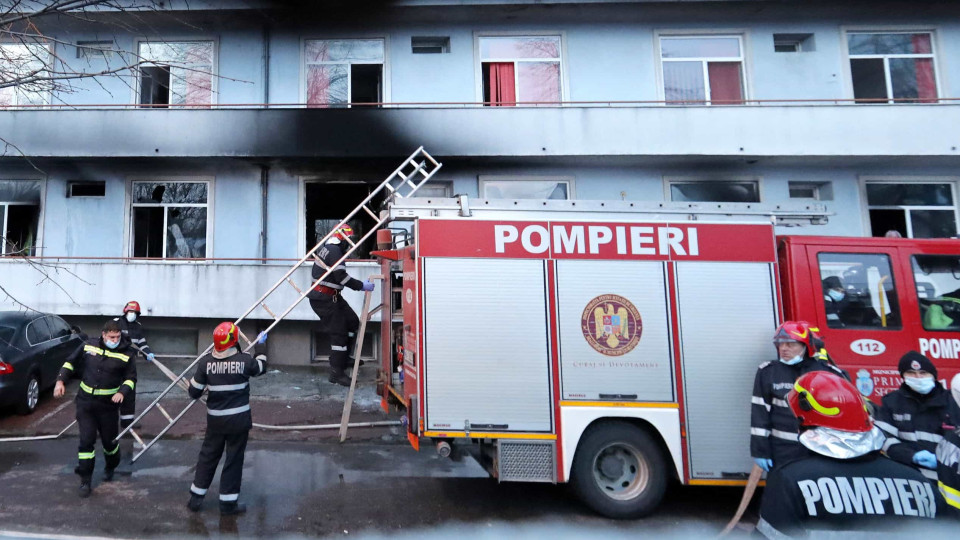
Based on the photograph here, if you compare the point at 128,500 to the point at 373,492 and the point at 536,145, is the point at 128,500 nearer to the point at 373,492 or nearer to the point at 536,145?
Result: the point at 373,492

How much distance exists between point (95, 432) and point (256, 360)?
1.91 metres

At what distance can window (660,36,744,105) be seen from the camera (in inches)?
418

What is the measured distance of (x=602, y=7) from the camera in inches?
403

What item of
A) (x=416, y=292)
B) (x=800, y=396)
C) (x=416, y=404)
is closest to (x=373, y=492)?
(x=416, y=404)

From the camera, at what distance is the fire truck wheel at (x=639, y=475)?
406cm

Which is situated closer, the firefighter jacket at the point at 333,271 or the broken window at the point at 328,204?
the firefighter jacket at the point at 333,271

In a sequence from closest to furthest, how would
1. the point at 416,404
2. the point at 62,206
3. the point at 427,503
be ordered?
the point at 416,404 < the point at 427,503 < the point at 62,206

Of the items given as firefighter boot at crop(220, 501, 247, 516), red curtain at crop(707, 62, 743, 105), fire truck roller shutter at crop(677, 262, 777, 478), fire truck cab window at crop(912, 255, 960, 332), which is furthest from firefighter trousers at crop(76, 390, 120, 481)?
red curtain at crop(707, 62, 743, 105)

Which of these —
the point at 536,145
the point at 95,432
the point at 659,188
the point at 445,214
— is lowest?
the point at 95,432

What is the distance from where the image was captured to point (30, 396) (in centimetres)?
699

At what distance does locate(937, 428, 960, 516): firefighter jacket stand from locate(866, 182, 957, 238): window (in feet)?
32.5

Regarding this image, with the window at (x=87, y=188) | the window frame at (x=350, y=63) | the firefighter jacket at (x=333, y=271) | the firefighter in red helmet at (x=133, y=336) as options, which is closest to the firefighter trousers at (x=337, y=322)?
the firefighter jacket at (x=333, y=271)

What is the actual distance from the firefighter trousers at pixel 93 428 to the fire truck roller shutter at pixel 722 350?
5.39m

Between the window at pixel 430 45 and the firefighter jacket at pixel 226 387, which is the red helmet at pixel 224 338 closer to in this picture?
the firefighter jacket at pixel 226 387
